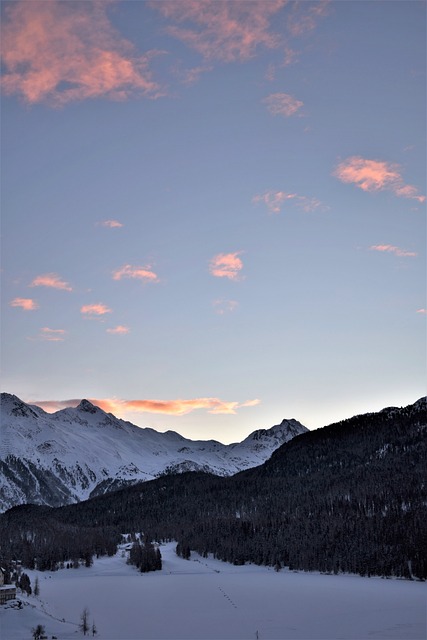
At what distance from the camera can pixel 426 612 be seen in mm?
106562

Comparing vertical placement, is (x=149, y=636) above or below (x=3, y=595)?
below

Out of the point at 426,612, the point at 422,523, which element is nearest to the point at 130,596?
the point at 426,612

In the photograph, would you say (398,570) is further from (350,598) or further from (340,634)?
(340,634)

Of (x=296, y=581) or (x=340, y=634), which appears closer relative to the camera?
(x=340, y=634)

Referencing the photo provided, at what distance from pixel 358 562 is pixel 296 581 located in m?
28.8

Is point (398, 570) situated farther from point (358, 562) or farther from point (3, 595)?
point (3, 595)

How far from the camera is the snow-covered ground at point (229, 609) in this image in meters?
89.6

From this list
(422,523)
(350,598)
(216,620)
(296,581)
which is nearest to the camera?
(216,620)

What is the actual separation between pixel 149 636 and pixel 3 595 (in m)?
21.0

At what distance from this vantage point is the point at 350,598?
126562 millimetres

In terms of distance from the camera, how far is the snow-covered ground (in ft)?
294

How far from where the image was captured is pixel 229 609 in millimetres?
114500

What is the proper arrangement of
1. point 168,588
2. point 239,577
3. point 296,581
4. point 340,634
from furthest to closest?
point 239,577, point 296,581, point 168,588, point 340,634

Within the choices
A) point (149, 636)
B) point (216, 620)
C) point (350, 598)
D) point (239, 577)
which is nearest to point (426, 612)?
point (350, 598)
